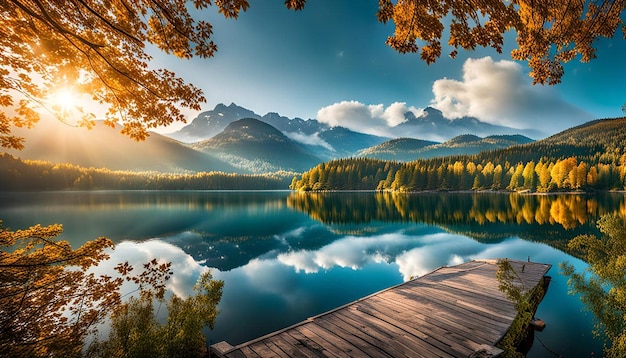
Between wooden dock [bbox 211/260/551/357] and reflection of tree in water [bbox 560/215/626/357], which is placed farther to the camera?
reflection of tree in water [bbox 560/215/626/357]

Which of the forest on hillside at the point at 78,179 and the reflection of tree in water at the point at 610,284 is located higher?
the forest on hillside at the point at 78,179

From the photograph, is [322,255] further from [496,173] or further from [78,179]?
[78,179]

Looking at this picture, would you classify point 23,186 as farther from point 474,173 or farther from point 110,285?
point 474,173

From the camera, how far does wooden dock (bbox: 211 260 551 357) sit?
6.73 meters

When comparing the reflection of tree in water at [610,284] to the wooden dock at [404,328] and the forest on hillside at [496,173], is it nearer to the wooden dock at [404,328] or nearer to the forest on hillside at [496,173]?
the wooden dock at [404,328]

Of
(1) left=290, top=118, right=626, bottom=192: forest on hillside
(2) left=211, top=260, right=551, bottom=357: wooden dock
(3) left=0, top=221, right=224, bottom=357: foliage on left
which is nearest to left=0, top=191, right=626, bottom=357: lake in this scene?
(2) left=211, top=260, right=551, bottom=357: wooden dock

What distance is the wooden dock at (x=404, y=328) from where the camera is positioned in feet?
22.1

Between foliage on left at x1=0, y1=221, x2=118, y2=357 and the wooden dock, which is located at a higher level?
foliage on left at x1=0, y1=221, x2=118, y2=357

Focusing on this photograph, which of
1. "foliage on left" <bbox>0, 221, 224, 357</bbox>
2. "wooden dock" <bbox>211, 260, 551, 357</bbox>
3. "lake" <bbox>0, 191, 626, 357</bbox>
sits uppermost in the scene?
"foliage on left" <bbox>0, 221, 224, 357</bbox>

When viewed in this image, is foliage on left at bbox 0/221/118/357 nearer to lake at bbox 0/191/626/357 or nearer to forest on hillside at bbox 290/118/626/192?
lake at bbox 0/191/626/357

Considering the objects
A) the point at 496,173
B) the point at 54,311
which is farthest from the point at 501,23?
the point at 496,173

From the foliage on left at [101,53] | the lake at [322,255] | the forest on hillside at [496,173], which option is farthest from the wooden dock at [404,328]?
the forest on hillside at [496,173]

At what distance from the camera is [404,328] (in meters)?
7.84

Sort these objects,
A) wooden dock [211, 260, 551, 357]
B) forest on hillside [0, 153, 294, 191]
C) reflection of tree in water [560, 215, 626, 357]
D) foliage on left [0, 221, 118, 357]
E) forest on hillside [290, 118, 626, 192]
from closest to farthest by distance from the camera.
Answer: foliage on left [0, 221, 118, 357]
wooden dock [211, 260, 551, 357]
reflection of tree in water [560, 215, 626, 357]
forest on hillside [290, 118, 626, 192]
forest on hillside [0, 153, 294, 191]
